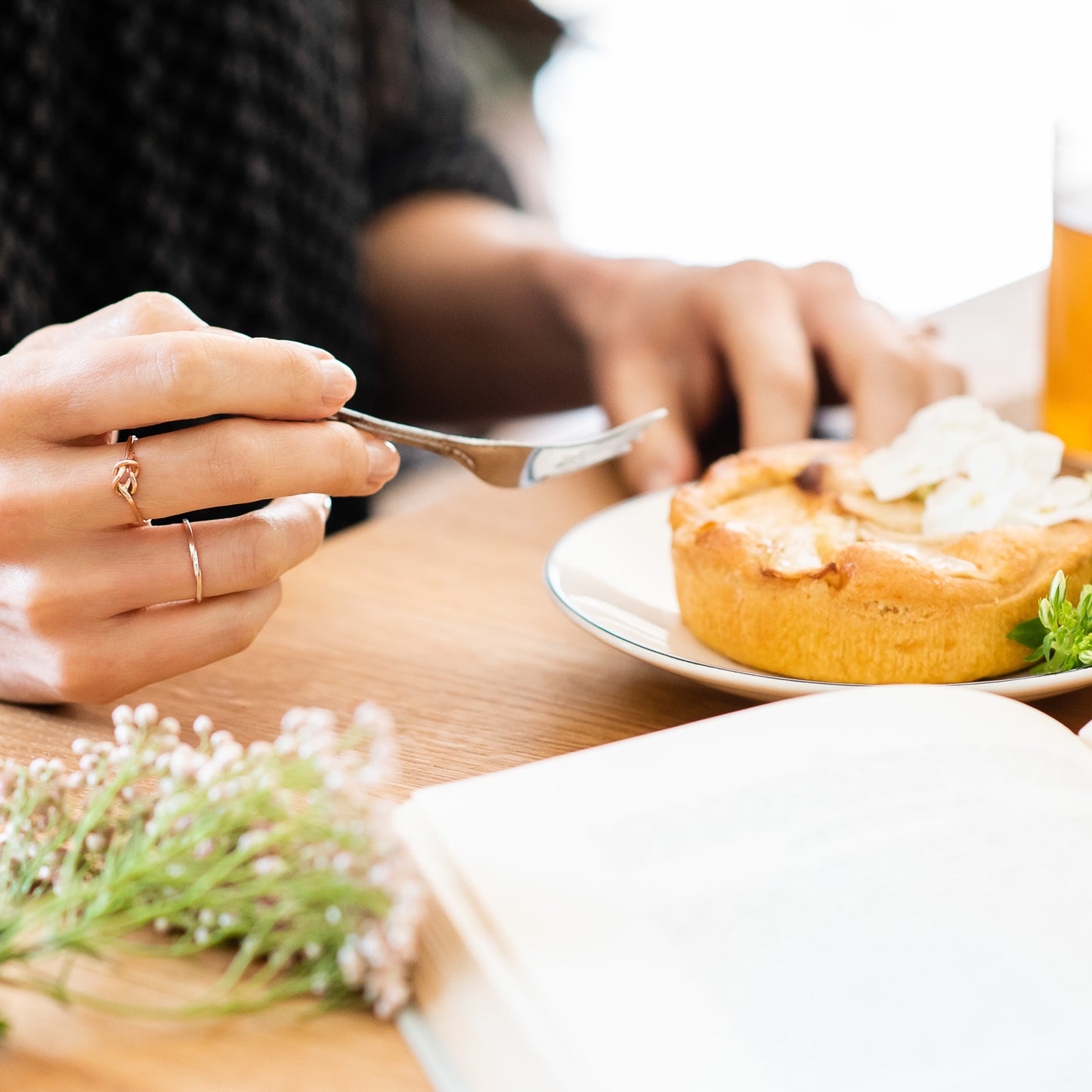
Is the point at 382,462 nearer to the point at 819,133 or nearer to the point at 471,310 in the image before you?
the point at 471,310

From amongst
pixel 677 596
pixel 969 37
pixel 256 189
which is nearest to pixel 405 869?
pixel 677 596

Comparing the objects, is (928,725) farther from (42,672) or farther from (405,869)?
(42,672)

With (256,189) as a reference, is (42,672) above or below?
below

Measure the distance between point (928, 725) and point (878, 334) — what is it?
614 millimetres

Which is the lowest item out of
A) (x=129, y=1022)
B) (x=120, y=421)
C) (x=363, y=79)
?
(x=129, y=1022)

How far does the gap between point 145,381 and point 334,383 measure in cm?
10

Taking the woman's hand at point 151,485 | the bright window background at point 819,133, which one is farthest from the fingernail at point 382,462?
the bright window background at point 819,133

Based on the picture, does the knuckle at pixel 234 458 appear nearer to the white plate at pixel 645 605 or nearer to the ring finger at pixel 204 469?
the ring finger at pixel 204 469

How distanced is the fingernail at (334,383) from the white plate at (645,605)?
19 cm

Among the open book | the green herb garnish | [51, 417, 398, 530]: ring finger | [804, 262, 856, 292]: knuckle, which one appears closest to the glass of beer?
[804, 262, 856, 292]: knuckle

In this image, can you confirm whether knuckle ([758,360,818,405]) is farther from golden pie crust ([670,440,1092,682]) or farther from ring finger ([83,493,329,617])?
ring finger ([83,493,329,617])

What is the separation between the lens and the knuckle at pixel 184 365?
0.55 metres

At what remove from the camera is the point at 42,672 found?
65 centimetres

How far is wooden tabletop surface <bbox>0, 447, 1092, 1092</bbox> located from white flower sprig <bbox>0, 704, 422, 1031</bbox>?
2 cm
